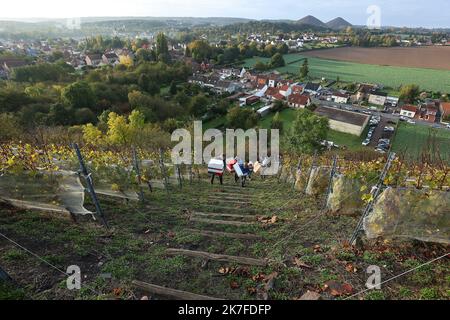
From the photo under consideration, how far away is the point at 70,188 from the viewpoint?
4.73 m

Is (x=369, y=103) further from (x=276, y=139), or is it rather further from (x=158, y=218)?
(x=158, y=218)

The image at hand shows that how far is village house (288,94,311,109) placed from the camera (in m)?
37.7

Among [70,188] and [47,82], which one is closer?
[70,188]

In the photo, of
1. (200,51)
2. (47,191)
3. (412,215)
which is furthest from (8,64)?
(412,215)

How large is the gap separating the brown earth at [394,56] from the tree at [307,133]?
5431cm

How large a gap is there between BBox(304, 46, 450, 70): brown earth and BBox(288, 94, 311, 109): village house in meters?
40.3

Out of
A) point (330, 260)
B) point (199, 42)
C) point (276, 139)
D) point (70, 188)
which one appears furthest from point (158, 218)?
point (199, 42)

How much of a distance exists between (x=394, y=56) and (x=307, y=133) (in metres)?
67.6

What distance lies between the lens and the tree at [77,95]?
28484 millimetres

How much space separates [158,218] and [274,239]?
262cm

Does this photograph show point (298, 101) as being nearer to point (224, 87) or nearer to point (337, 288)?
point (224, 87)

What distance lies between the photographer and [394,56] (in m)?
72.0

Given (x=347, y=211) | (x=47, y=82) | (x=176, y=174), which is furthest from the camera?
(x=47, y=82)

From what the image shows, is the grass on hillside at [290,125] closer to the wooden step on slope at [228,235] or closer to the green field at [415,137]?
the green field at [415,137]
